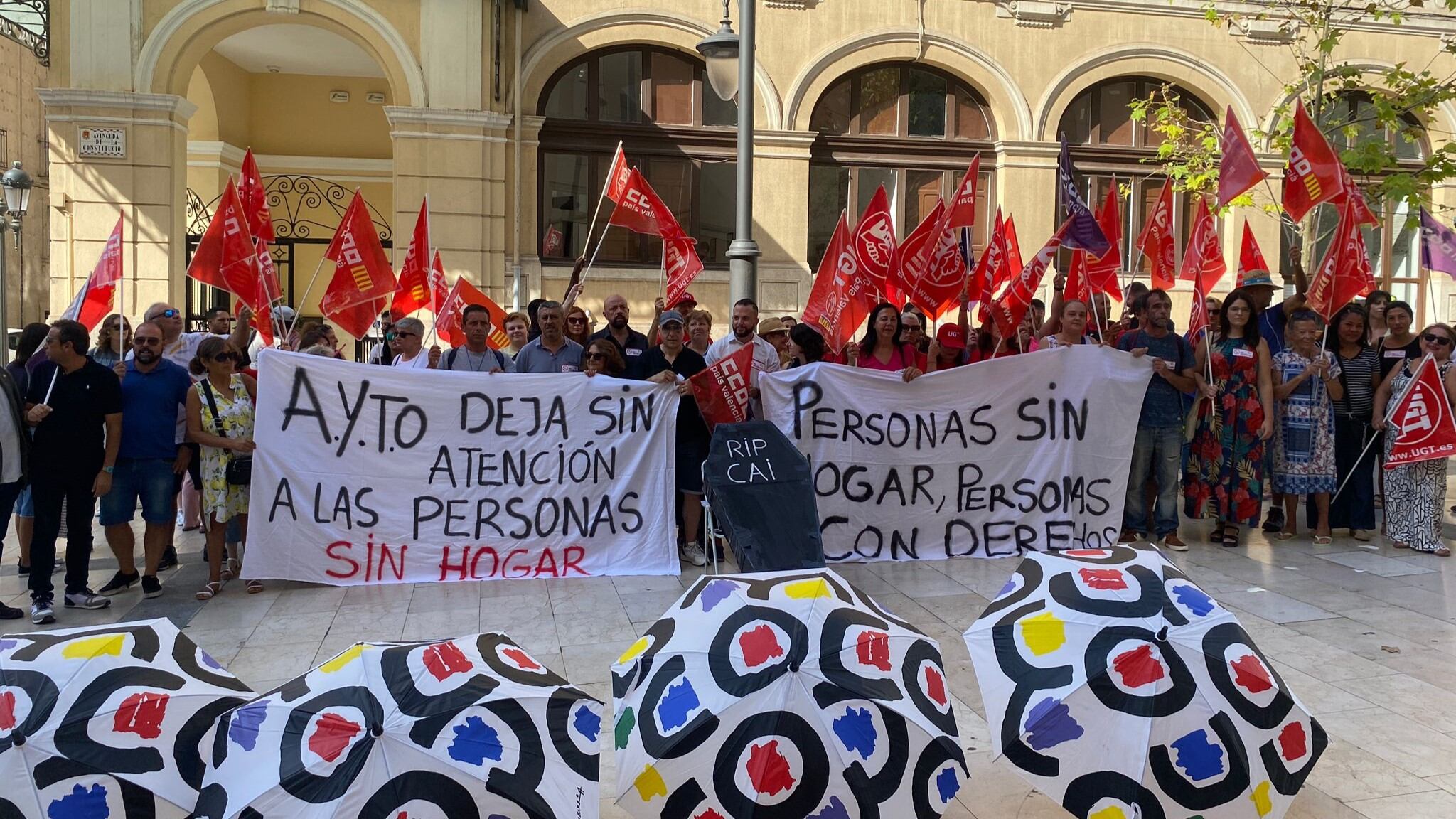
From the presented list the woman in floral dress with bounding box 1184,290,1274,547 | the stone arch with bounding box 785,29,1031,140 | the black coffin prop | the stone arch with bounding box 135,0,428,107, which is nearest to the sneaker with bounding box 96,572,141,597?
the black coffin prop

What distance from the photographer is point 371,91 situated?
20703 millimetres

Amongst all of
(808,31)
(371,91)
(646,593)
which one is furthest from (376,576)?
(371,91)

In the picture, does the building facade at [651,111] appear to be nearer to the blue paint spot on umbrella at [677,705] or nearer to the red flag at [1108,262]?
the red flag at [1108,262]

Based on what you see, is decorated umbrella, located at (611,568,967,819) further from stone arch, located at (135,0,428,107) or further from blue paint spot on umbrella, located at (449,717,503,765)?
stone arch, located at (135,0,428,107)

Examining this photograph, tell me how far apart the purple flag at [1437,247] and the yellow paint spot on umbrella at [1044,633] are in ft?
26.0

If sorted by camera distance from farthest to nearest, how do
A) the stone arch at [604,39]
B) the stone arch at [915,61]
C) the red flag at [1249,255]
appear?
the stone arch at [915,61] → the stone arch at [604,39] → the red flag at [1249,255]

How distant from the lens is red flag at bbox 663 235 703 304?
33.3ft

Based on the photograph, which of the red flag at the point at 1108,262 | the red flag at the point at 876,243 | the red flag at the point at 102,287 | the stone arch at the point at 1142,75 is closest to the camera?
the red flag at the point at 102,287

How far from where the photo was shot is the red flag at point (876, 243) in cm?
947

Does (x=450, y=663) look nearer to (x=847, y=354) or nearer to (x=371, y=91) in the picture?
(x=847, y=354)

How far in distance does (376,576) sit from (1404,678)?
584 centimetres

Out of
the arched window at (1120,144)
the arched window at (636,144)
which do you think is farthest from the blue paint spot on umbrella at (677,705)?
the arched window at (1120,144)

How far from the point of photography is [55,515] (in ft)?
21.5

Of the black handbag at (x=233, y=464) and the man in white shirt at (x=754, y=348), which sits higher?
the man in white shirt at (x=754, y=348)
